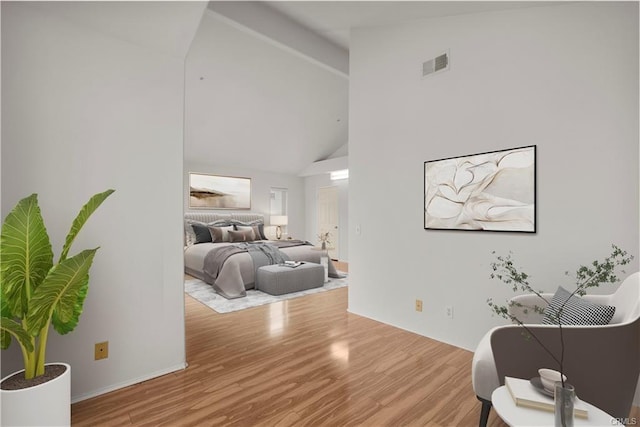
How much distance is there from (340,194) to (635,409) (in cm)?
652

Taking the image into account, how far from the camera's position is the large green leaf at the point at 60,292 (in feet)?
4.95

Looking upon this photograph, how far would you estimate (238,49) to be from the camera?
462 centimetres

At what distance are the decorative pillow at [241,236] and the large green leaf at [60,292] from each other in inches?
191

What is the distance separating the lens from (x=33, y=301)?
151cm

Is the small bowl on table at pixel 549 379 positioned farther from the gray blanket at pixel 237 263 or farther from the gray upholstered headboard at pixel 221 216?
the gray upholstered headboard at pixel 221 216

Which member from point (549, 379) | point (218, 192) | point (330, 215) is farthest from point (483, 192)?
point (218, 192)

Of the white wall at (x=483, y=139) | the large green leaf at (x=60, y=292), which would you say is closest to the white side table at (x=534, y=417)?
the white wall at (x=483, y=139)

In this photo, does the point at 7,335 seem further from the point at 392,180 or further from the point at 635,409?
the point at 635,409

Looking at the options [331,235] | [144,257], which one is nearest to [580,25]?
[144,257]

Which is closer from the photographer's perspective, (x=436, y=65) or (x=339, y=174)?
(x=436, y=65)

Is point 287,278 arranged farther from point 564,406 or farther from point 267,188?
point 267,188

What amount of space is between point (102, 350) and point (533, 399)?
2.49 metres

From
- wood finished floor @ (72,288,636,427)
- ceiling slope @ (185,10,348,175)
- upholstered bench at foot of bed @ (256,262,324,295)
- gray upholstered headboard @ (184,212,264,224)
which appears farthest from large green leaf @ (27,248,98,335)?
gray upholstered headboard @ (184,212,264,224)

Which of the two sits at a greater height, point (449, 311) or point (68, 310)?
point (68, 310)
